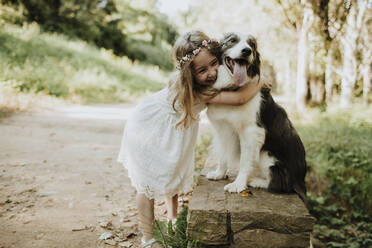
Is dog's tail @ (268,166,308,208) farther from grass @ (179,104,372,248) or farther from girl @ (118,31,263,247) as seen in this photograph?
grass @ (179,104,372,248)

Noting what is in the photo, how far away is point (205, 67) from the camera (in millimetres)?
2289

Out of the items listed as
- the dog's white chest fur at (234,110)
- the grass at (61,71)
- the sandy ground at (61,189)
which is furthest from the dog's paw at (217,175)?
the grass at (61,71)

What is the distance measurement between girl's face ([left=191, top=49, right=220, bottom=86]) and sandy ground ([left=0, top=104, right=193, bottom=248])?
1.58 m

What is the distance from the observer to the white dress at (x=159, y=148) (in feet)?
7.75

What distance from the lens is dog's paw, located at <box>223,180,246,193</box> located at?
224cm

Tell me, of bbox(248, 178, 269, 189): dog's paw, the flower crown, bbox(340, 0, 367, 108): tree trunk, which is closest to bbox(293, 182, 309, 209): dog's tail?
bbox(248, 178, 269, 189): dog's paw

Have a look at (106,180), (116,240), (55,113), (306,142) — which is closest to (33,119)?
(55,113)

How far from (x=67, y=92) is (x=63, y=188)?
6.66 m

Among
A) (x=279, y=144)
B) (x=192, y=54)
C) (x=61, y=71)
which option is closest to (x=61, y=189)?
(x=192, y=54)

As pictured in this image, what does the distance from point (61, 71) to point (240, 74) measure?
1032 cm

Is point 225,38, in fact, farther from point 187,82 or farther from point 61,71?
point 61,71

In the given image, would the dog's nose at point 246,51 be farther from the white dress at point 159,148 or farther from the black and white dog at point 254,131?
the white dress at point 159,148

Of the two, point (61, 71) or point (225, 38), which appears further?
point (61, 71)

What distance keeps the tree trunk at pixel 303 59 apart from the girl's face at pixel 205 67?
596cm
